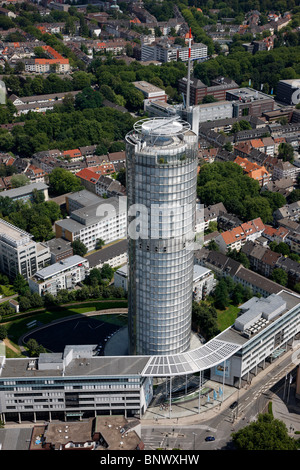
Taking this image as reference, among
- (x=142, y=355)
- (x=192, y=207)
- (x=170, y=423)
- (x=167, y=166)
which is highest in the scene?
(x=167, y=166)

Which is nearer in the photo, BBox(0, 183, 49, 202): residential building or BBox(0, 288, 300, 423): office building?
BBox(0, 288, 300, 423): office building

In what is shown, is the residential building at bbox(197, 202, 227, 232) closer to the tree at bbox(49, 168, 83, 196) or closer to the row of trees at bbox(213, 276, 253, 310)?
the row of trees at bbox(213, 276, 253, 310)

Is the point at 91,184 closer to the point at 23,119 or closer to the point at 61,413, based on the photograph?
the point at 23,119

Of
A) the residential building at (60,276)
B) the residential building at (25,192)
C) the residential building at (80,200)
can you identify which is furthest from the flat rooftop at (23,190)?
the residential building at (60,276)

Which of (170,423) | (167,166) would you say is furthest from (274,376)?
(167,166)

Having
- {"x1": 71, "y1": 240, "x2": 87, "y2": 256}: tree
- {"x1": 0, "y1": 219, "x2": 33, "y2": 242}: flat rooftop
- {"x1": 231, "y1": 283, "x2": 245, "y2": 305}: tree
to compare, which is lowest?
{"x1": 231, "y1": 283, "x2": 245, "y2": 305}: tree

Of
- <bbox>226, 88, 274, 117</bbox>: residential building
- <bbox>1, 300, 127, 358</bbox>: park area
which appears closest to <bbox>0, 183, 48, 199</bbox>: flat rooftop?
<bbox>1, 300, 127, 358</bbox>: park area
